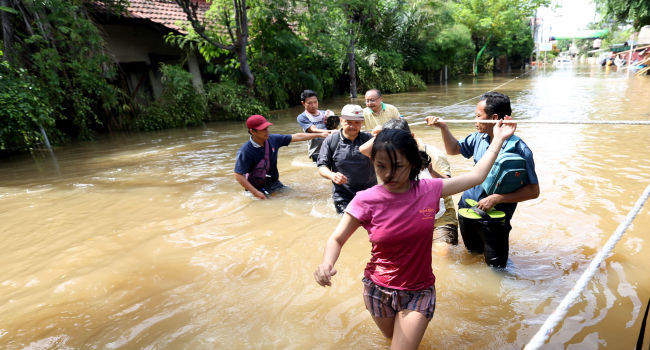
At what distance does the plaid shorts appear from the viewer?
199 centimetres

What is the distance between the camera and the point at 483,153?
2.95 meters

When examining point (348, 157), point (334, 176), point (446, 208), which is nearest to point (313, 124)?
point (348, 157)

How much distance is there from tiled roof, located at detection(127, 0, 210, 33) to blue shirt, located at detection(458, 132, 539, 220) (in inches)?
531

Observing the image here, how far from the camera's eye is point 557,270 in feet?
11.2

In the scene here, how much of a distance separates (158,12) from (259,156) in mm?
12331

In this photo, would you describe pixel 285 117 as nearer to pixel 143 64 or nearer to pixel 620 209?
pixel 143 64

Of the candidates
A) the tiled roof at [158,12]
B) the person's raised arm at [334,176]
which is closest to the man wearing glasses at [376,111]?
the person's raised arm at [334,176]

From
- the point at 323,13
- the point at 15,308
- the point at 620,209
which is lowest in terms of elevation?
the point at 620,209

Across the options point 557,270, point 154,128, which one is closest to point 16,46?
point 154,128

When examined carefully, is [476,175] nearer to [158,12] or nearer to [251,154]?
[251,154]

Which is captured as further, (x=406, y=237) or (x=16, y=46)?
(x=16, y=46)

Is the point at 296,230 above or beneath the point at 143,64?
beneath

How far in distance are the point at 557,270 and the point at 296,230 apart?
8.92 feet

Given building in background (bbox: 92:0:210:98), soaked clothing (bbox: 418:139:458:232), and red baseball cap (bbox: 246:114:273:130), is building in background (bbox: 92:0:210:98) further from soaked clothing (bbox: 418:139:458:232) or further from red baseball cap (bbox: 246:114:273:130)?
soaked clothing (bbox: 418:139:458:232)
